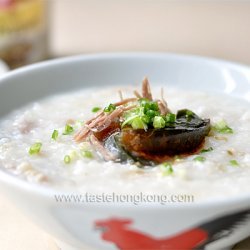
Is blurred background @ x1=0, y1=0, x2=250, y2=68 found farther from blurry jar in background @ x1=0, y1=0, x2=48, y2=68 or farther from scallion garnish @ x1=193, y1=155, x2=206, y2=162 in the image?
scallion garnish @ x1=193, y1=155, x2=206, y2=162

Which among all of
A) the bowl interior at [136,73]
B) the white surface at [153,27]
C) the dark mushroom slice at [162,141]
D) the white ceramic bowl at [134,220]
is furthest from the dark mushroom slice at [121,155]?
the white surface at [153,27]

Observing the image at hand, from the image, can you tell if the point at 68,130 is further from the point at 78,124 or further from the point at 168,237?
the point at 168,237

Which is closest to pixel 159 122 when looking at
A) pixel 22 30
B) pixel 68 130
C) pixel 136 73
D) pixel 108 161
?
pixel 108 161

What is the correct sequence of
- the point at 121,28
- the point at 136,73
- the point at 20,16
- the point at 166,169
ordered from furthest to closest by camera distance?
the point at 121,28 < the point at 20,16 < the point at 136,73 < the point at 166,169

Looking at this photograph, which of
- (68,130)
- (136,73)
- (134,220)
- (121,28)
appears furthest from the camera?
(121,28)

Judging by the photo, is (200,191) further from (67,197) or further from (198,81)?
(198,81)

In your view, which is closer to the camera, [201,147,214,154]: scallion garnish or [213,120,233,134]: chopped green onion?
[201,147,214,154]: scallion garnish

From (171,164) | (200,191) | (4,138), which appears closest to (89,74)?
(4,138)

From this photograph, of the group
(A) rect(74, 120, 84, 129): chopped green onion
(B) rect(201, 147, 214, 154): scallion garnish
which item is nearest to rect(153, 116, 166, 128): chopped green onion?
(B) rect(201, 147, 214, 154): scallion garnish
